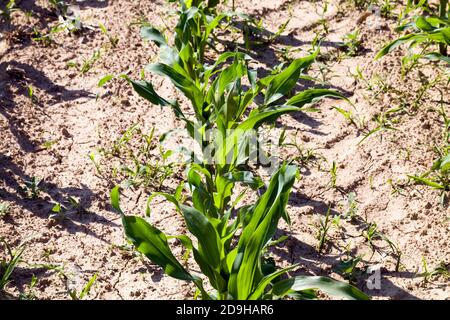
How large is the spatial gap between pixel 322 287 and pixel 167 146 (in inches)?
57.0

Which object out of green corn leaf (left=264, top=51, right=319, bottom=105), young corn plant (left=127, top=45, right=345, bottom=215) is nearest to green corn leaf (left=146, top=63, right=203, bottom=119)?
young corn plant (left=127, top=45, right=345, bottom=215)

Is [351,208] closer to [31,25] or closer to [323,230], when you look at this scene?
[323,230]

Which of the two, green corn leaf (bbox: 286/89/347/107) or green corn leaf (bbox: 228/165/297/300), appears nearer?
green corn leaf (bbox: 228/165/297/300)

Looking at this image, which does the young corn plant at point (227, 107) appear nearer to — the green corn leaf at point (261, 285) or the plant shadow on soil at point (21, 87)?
the green corn leaf at point (261, 285)

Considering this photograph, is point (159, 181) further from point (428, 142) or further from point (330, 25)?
point (330, 25)

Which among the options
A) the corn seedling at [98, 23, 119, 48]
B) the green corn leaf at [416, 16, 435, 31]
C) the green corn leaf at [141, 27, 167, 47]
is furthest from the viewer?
the corn seedling at [98, 23, 119, 48]

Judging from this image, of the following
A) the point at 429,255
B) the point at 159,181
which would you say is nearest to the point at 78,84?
the point at 159,181

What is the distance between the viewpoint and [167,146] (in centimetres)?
354

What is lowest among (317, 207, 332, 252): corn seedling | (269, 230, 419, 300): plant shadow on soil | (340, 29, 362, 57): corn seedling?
(269, 230, 419, 300): plant shadow on soil

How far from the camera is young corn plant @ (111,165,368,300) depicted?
238 centimetres

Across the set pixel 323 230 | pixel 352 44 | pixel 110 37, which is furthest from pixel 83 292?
pixel 352 44

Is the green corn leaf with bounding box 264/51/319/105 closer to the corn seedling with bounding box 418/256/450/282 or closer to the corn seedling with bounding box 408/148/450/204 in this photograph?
the corn seedling with bounding box 408/148/450/204

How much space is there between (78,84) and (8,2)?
106cm

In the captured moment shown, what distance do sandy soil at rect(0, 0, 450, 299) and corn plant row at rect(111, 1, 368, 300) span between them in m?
0.27
